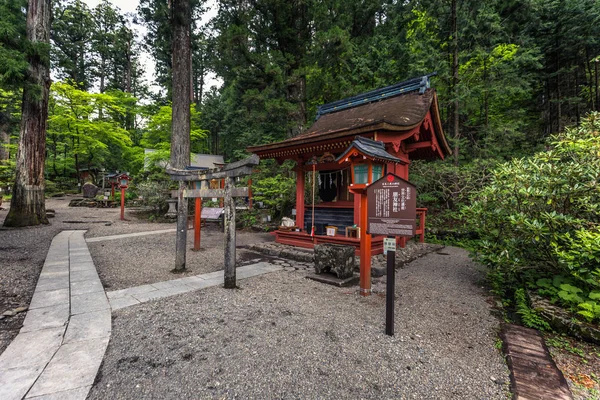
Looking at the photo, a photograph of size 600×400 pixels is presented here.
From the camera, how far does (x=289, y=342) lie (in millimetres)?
2701

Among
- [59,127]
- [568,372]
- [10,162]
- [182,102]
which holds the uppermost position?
[59,127]

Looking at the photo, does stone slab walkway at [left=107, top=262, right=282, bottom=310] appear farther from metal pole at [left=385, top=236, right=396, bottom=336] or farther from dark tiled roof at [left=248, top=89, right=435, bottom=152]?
dark tiled roof at [left=248, top=89, right=435, bottom=152]

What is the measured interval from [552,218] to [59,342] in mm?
5801

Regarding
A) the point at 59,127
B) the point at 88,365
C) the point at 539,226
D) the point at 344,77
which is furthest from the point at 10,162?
the point at 539,226

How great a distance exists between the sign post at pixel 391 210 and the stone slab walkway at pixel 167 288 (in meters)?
2.86

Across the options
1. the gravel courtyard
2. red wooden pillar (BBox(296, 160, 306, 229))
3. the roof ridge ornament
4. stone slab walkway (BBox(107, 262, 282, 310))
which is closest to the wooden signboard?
the gravel courtyard

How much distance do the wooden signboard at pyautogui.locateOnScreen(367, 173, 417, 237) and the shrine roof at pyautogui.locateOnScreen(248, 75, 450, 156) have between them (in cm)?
260

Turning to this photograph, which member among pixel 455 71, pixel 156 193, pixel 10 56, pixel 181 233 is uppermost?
pixel 455 71

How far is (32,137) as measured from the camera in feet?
28.7

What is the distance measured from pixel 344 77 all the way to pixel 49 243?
13111mm

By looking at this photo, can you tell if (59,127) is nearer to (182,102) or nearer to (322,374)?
(182,102)

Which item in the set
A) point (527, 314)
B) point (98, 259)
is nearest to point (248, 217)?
point (98, 259)

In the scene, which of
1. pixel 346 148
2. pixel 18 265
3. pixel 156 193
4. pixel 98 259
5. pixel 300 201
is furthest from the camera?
pixel 156 193

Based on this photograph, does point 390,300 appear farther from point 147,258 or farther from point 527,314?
point 147,258
